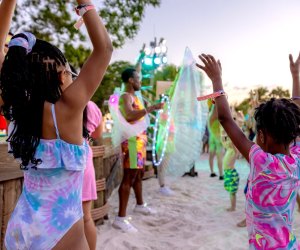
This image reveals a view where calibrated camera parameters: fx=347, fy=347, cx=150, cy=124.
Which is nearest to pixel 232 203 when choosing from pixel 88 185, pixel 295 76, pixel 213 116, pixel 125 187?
pixel 125 187

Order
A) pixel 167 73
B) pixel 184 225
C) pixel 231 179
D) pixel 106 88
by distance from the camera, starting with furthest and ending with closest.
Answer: pixel 167 73 < pixel 106 88 < pixel 231 179 < pixel 184 225

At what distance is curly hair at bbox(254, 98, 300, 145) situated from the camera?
1546 mm

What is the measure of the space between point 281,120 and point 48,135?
39.2 inches

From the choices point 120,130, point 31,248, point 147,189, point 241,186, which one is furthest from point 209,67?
point 241,186

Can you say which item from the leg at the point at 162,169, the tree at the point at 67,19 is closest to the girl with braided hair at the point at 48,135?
the leg at the point at 162,169

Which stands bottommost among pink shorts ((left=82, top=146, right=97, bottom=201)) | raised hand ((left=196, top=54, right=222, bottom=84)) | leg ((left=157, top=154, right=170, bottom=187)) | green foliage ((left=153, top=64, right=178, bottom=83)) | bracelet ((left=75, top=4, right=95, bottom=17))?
leg ((left=157, top=154, right=170, bottom=187))

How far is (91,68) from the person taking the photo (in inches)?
48.8

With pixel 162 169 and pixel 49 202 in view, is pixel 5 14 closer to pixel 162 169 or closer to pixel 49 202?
pixel 49 202

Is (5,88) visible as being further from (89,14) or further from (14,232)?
(14,232)

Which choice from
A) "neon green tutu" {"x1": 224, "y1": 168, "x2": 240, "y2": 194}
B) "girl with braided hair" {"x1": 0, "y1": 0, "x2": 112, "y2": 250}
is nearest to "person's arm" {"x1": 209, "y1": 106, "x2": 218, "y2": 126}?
"neon green tutu" {"x1": 224, "y1": 168, "x2": 240, "y2": 194}

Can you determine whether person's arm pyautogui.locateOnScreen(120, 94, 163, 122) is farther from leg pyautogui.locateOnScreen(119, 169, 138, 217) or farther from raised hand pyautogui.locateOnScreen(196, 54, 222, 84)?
raised hand pyautogui.locateOnScreen(196, 54, 222, 84)

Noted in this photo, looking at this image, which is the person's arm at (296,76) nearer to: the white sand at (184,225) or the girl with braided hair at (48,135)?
the girl with braided hair at (48,135)

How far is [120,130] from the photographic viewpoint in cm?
414

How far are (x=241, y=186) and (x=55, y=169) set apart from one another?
605cm
